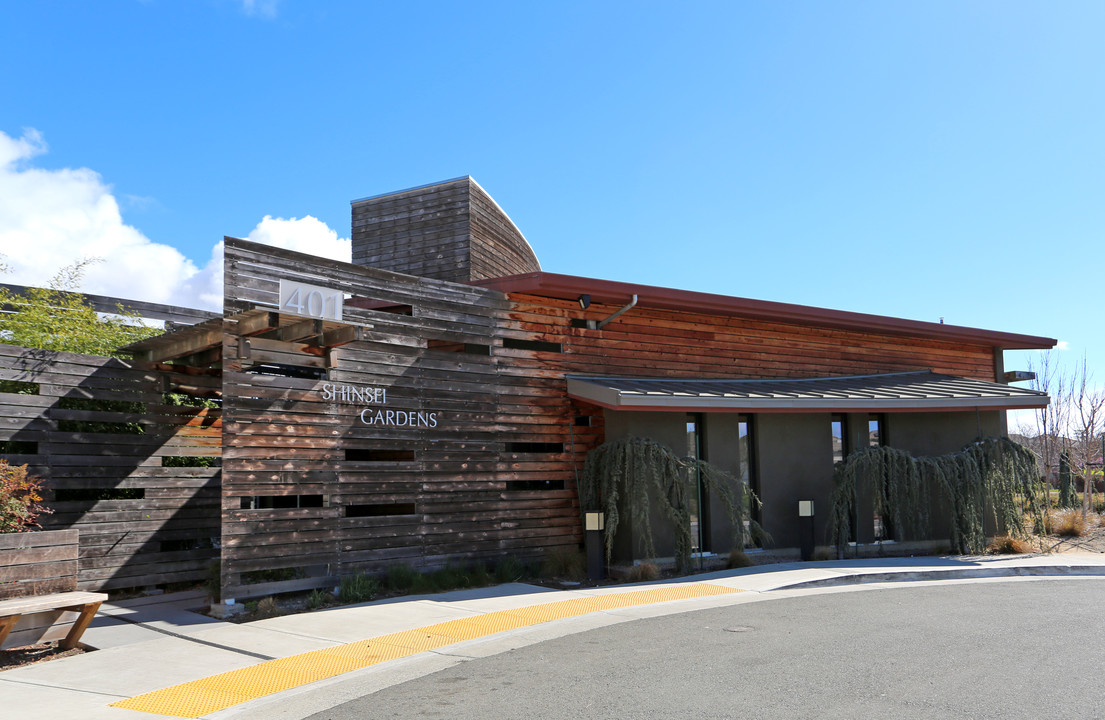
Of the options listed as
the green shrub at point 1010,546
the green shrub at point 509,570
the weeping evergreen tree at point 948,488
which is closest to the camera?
the green shrub at point 509,570

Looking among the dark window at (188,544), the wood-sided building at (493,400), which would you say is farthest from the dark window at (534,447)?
the dark window at (188,544)

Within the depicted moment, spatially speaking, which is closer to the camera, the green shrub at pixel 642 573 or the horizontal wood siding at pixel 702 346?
the green shrub at pixel 642 573

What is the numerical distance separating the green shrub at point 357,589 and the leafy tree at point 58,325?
4819mm

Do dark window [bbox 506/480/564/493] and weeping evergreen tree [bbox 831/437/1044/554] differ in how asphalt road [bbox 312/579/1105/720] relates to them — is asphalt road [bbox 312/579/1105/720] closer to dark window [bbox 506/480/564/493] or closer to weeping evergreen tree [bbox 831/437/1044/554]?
dark window [bbox 506/480/564/493]

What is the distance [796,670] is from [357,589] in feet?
20.4

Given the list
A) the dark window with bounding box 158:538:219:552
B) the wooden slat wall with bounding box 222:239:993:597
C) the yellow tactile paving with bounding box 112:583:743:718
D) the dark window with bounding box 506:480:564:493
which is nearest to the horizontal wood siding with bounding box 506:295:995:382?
the wooden slat wall with bounding box 222:239:993:597

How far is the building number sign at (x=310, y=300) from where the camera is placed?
417 inches

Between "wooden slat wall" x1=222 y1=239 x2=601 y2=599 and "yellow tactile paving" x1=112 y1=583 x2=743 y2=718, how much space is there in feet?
8.72

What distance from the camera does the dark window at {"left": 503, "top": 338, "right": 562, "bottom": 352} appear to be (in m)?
13.5

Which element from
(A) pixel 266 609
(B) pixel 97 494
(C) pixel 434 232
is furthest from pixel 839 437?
(B) pixel 97 494

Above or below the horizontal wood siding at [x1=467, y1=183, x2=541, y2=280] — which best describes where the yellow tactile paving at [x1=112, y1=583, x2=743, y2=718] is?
below

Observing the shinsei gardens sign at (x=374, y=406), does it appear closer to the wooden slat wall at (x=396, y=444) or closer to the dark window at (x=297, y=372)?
the wooden slat wall at (x=396, y=444)

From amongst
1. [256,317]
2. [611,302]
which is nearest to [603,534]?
[611,302]

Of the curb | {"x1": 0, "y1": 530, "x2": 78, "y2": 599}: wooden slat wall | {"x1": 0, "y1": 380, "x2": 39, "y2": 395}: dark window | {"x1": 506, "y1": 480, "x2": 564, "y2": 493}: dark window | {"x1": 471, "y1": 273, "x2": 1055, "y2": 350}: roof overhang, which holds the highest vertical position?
{"x1": 471, "y1": 273, "x2": 1055, "y2": 350}: roof overhang
